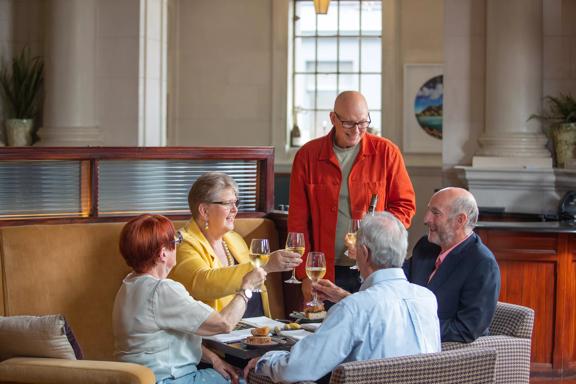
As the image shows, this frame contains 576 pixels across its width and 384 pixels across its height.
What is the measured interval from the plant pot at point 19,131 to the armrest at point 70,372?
503 cm

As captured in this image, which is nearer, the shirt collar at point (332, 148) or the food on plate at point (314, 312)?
the food on plate at point (314, 312)

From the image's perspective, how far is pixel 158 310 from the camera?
3.71m

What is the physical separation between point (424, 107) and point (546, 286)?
5.77 m

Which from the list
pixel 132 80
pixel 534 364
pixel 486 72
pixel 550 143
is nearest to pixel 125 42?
pixel 132 80

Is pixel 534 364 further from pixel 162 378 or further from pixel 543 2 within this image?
pixel 162 378

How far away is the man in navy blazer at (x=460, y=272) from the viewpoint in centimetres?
409

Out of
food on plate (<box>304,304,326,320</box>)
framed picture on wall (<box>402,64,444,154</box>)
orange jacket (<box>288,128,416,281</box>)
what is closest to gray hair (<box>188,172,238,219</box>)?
orange jacket (<box>288,128,416,281</box>)

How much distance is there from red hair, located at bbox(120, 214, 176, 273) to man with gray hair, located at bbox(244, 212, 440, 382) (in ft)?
2.11

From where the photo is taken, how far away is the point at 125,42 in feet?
27.7

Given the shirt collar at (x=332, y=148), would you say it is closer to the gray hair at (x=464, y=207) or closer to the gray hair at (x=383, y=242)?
the gray hair at (x=464, y=207)

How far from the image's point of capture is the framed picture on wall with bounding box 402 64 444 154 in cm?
1203

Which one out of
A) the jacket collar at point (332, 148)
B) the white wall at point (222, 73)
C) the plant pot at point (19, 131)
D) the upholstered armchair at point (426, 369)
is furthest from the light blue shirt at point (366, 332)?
the white wall at point (222, 73)

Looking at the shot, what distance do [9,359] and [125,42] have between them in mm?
5039

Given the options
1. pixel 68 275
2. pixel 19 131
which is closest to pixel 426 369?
pixel 68 275
